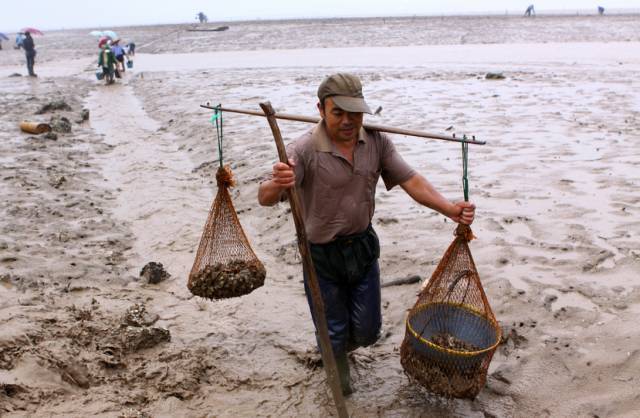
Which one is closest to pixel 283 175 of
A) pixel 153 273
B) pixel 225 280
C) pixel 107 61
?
pixel 225 280

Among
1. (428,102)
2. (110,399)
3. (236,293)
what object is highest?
(428,102)

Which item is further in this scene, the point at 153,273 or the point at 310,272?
the point at 153,273

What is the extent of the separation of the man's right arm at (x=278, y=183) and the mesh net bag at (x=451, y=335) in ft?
3.26

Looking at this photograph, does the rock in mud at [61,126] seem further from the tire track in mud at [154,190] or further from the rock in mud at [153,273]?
the rock in mud at [153,273]

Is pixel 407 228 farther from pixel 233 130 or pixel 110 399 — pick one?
pixel 233 130

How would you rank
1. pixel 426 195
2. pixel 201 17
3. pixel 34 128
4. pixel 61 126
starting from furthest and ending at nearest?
pixel 201 17 < pixel 61 126 < pixel 34 128 < pixel 426 195

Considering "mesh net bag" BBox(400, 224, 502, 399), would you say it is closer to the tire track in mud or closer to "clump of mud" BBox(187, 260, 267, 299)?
"clump of mud" BBox(187, 260, 267, 299)

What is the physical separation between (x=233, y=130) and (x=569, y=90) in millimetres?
7480

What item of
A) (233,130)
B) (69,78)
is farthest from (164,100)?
(69,78)

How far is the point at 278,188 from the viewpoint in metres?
2.75

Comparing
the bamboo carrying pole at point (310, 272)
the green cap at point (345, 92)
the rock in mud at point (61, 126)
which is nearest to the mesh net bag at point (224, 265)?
the bamboo carrying pole at point (310, 272)

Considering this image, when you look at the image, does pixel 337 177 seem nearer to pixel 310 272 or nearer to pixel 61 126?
pixel 310 272

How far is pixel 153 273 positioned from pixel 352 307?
7.76ft

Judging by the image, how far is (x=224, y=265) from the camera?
13.6 ft
